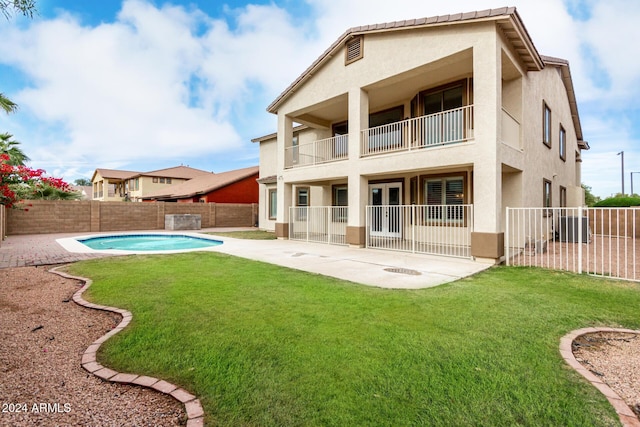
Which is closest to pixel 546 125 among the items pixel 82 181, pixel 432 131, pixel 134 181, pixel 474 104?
pixel 432 131

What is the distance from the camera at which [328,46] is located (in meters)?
13.7

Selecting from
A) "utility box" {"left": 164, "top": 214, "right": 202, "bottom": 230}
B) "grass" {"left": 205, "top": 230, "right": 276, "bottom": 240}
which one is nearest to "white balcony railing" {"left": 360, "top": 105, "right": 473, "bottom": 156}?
"grass" {"left": 205, "top": 230, "right": 276, "bottom": 240}

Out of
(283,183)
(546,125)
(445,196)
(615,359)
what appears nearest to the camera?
(615,359)

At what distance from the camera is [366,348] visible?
3.36 meters

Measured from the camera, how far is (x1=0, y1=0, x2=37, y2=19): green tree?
4.36m

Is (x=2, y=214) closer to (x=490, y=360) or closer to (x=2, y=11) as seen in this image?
(x=2, y=11)

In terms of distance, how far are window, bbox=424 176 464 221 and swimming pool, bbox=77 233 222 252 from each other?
33.9 ft

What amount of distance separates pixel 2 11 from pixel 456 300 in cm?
813

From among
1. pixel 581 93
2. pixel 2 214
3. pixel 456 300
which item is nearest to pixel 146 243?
pixel 2 214

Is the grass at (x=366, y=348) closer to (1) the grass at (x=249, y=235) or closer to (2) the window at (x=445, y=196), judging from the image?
(2) the window at (x=445, y=196)

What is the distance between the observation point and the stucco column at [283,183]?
16047 mm

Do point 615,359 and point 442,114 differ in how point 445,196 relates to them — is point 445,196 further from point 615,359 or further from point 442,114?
point 615,359

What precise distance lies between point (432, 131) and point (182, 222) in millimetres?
17764

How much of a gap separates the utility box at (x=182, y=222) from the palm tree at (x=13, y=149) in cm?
871
